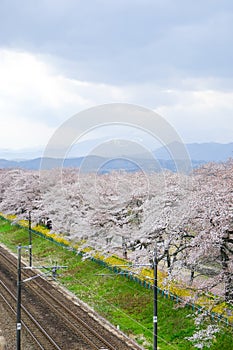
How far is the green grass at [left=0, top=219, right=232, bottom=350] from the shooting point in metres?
20.2

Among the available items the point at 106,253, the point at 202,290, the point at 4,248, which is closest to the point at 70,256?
the point at 106,253

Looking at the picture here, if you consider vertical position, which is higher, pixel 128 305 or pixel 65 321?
pixel 128 305

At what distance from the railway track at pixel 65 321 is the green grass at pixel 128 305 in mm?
947

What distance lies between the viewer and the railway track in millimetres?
20062

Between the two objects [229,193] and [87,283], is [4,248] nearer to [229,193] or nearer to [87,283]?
[87,283]

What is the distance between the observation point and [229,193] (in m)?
18.2

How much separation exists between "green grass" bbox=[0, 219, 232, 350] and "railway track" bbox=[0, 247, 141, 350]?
947 mm

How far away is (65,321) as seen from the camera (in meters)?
23.1

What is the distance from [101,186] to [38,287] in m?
11.9

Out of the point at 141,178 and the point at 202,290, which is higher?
→ the point at 141,178

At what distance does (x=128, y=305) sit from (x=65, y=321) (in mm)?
3790

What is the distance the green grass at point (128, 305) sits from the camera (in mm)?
20156

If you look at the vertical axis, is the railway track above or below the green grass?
below

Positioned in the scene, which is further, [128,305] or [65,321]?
[128,305]
